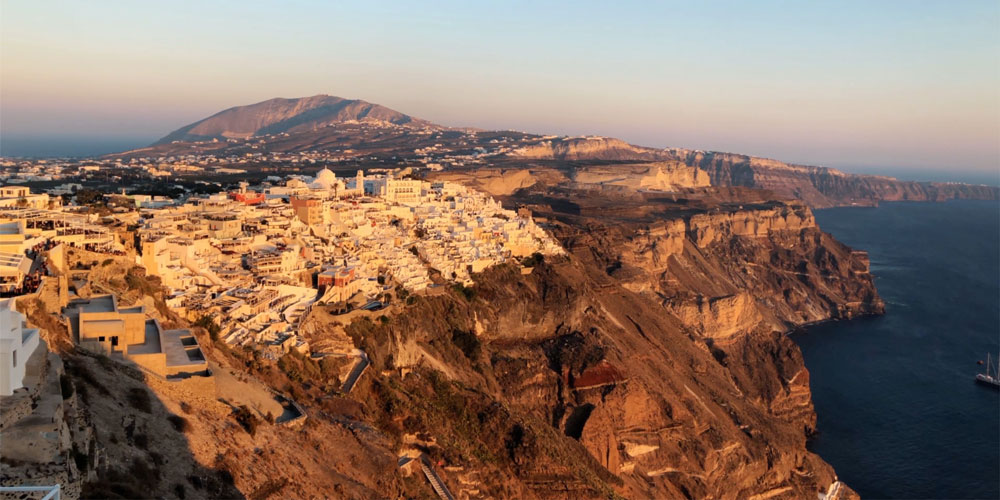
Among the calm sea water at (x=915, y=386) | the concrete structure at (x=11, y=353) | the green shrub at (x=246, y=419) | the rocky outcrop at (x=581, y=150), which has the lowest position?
the calm sea water at (x=915, y=386)

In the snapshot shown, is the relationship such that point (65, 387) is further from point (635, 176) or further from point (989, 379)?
point (635, 176)

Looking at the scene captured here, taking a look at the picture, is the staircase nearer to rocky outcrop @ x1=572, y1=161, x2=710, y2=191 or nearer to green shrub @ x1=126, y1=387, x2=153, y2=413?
green shrub @ x1=126, y1=387, x2=153, y2=413

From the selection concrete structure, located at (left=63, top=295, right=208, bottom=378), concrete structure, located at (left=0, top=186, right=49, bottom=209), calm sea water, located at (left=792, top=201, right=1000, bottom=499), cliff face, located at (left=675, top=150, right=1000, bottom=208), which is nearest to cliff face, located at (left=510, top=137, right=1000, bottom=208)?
cliff face, located at (left=675, top=150, right=1000, bottom=208)

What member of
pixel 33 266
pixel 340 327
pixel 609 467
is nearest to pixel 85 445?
pixel 33 266

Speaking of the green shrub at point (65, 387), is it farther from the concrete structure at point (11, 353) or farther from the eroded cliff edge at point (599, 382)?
the eroded cliff edge at point (599, 382)

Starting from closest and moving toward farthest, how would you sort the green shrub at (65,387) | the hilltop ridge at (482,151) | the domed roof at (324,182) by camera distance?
the green shrub at (65,387) < the domed roof at (324,182) < the hilltop ridge at (482,151)

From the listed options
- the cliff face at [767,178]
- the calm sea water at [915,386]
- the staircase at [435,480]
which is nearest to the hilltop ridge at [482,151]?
the cliff face at [767,178]
